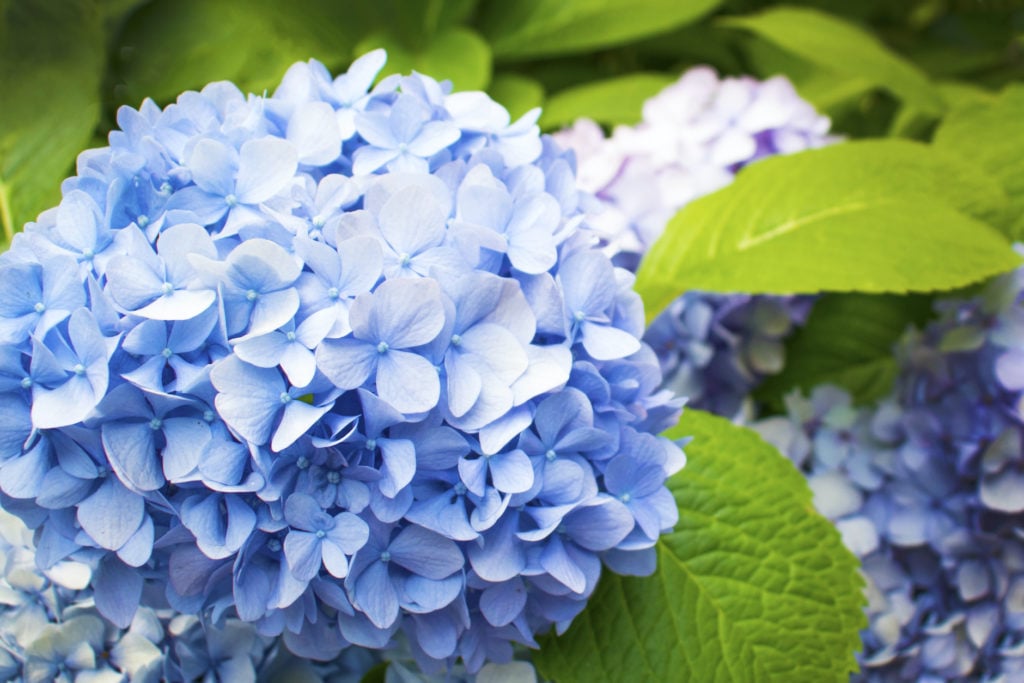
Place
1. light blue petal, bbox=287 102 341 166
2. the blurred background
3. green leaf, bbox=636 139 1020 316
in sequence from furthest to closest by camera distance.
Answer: the blurred background < green leaf, bbox=636 139 1020 316 < light blue petal, bbox=287 102 341 166

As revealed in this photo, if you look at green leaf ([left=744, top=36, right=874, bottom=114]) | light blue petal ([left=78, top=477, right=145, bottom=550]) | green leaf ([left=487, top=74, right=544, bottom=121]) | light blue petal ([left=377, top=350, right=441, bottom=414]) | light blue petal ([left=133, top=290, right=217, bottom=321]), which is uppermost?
light blue petal ([left=133, top=290, right=217, bottom=321])

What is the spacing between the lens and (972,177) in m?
0.96

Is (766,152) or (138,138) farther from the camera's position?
(766,152)

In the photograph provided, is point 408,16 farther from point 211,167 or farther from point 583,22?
point 211,167

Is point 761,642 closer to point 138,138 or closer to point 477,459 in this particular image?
point 477,459

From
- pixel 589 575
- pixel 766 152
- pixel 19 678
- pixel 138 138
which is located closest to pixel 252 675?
pixel 19 678

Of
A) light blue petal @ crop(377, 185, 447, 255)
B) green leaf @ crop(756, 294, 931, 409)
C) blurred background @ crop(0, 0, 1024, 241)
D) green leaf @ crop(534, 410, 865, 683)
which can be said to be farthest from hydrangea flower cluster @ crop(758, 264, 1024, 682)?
light blue petal @ crop(377, 185, 447, 255)

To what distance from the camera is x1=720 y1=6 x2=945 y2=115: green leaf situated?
1153 mm

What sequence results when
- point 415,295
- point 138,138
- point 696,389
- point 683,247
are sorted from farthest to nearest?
point 696,389, point 683,247, point 138,138, point 415,295

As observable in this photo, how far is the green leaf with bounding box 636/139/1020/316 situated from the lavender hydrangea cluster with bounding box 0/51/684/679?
245 mm

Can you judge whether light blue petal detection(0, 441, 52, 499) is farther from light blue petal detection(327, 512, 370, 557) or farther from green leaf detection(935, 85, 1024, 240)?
green leaf detection(935, 85, 1024, 240)

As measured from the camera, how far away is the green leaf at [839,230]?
0.85 meters

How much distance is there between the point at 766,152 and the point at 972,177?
208mm

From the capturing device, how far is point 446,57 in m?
1.17
